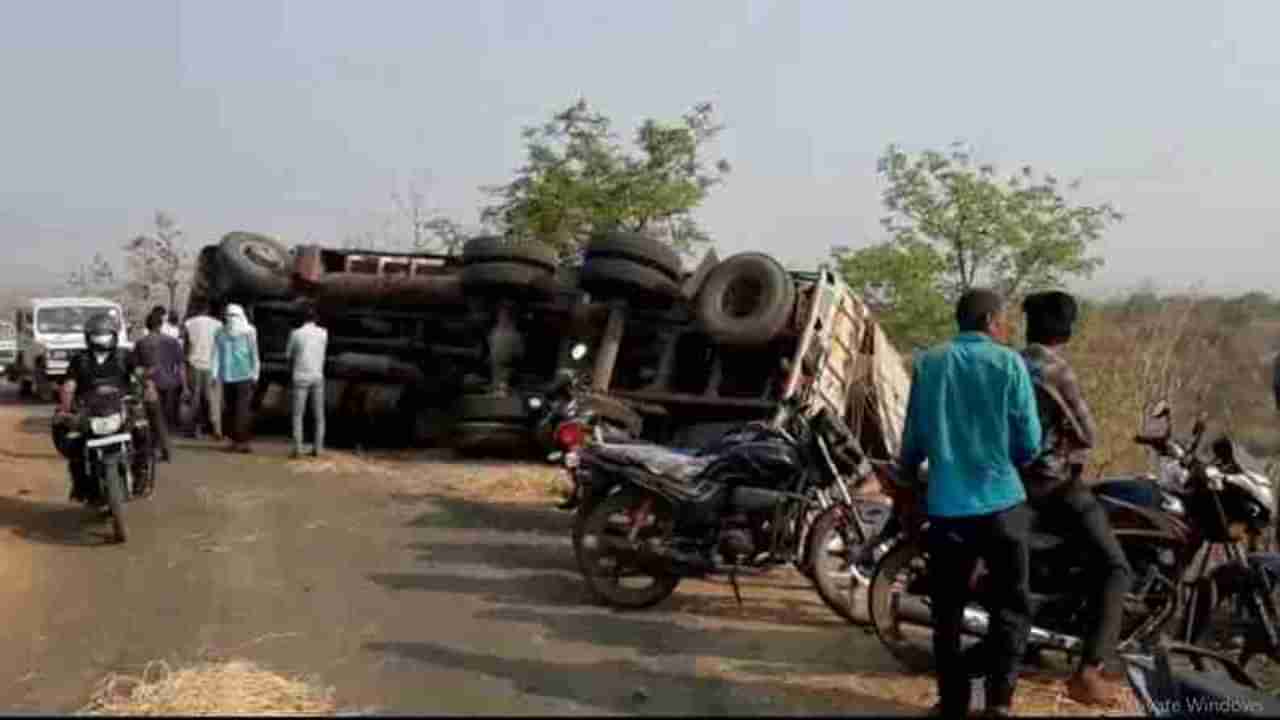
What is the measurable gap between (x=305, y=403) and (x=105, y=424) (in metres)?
4.62

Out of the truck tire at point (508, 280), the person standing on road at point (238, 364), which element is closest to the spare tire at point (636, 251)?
the truck tire at point (508, 280)

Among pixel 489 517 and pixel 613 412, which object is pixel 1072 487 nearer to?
Answer: pixel 613 412

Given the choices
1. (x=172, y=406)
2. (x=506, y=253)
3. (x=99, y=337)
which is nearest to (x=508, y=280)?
(x=506, y=253)

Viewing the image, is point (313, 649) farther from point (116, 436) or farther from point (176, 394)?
point (176, 394)

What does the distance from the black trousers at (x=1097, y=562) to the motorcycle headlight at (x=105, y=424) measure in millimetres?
6533

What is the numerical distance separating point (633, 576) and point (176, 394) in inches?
378

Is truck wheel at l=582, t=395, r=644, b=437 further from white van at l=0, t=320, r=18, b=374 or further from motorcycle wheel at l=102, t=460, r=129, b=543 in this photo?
white van at l=0, t=320, r=18, b=374

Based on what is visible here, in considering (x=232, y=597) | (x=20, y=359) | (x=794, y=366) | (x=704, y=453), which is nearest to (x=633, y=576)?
(x=704, y=453)

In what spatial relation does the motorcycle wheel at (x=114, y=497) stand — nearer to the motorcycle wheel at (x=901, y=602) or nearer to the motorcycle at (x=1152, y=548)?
the motorcycle wheel at (x=901, y=602)

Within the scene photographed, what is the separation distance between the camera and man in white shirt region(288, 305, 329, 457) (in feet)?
45.0

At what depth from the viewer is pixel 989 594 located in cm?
541

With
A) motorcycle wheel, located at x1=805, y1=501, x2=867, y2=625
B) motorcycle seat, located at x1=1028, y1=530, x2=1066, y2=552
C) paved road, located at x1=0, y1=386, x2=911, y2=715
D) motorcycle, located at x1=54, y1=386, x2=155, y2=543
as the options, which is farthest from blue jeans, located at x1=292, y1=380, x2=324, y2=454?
motorcycle seat, located at x1=1028, y1=530, x2=1066, y2=552

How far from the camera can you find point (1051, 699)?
19.5ft

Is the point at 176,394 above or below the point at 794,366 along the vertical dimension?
below
